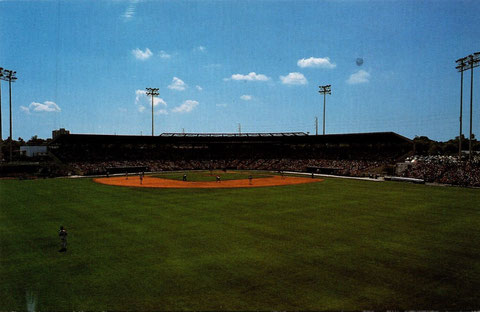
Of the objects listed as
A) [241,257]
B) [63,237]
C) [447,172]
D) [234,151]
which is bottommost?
[241,257]

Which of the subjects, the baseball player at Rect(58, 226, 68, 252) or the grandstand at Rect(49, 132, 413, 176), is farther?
the grandstand at Rect(49, 132, 413, 176)

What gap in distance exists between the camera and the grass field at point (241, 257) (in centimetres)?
905

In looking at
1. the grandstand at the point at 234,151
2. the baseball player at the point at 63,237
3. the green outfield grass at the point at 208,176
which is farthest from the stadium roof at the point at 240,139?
the baseball player at the point at 63,237

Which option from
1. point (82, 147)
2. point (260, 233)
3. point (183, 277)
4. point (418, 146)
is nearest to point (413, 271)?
point (260, 233)

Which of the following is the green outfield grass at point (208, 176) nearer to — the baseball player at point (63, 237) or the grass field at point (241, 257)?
the grass field at point (241, 257)

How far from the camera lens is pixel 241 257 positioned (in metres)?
12.5

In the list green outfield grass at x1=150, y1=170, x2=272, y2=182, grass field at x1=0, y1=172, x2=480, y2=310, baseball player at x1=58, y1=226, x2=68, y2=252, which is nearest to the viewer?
grass field at x1=0, y1=172, x2=480, y2=310

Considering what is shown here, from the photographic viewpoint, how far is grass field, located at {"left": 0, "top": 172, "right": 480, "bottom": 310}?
905cm

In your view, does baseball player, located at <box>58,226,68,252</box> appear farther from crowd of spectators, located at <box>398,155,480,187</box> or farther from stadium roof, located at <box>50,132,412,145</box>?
stadium roof, located at <box>50,132,412,145</box>

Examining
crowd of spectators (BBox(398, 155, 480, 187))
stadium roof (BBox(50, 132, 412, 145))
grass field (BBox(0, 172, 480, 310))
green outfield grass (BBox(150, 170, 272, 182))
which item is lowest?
grass field (BBox(0, 172, 480, 310))

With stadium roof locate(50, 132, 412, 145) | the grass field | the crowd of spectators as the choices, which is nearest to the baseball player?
the grass field

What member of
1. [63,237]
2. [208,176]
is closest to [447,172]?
[208,176]

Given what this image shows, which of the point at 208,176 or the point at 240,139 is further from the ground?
the point at 240,139

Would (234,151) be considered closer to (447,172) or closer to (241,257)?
(447,172)
